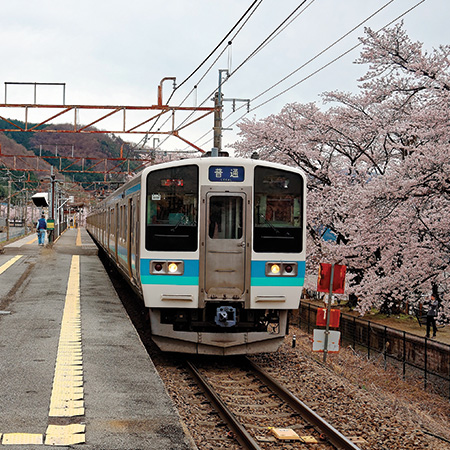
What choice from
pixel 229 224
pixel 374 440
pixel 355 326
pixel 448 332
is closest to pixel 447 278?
pixel 355 326

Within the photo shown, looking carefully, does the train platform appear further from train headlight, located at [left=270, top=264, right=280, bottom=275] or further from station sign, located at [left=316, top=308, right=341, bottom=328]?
station sign, located at [left=316, top=308, right=341, bottom=328]

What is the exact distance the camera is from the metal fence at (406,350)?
1222 centimetres

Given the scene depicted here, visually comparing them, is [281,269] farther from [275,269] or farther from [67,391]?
[67,391]

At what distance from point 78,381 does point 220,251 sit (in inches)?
107

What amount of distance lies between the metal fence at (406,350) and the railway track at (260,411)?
179 inches

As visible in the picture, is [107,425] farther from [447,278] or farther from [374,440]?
[447,278]

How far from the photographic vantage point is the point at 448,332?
1689cm

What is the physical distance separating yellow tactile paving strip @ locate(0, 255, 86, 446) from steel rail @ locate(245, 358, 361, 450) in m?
2.17

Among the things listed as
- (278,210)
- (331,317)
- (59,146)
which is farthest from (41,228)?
(59,146)

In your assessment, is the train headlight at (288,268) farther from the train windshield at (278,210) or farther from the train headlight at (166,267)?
the train headlight at (166,267)

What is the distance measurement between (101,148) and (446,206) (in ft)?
277

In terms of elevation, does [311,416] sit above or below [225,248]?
below

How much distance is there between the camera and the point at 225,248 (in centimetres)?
786

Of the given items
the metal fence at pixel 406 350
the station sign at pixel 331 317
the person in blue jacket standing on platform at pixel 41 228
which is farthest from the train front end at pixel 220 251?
the person in blue jacket standing on platform at pixel 41 228
